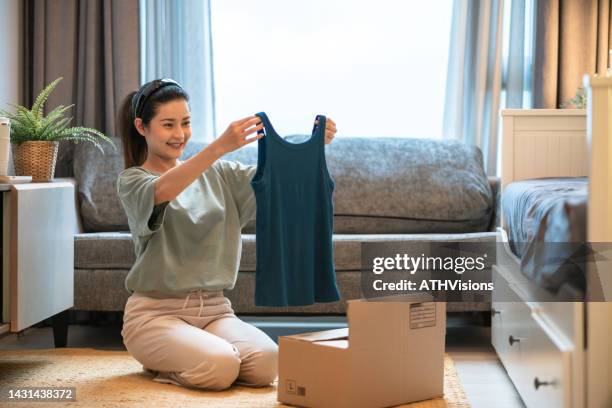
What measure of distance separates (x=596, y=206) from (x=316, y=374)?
81cm

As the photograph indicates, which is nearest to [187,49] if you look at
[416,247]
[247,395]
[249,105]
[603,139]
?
[249,105]

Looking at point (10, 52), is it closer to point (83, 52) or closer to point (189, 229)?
point (83, 52)

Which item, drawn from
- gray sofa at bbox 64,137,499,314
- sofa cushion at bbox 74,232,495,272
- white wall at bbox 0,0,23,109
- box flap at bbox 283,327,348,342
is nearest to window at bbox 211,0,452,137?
gray sofa at bbox 64,137,499,314

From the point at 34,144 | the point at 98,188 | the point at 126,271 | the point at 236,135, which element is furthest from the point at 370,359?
the point at 98,188

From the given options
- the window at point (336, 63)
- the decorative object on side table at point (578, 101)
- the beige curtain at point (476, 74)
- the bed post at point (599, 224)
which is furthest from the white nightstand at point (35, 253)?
the decorative object on side table at point (578, 101)

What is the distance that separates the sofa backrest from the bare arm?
1.27 meters

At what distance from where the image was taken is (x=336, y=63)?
13.3 feet

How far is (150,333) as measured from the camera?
231 centimetres

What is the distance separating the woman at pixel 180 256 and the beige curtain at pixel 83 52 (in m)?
1.43

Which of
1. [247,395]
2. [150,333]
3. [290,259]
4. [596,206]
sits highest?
[596,206]

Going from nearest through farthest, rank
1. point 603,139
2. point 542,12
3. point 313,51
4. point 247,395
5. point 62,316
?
point 603,139, point 247,395, point 62,316, point 542,12, point 313,51

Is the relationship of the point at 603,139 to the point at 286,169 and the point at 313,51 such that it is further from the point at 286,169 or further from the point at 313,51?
the point at 313,51

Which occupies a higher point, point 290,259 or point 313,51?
point 313,51

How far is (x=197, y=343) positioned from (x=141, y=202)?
15.9 inches
